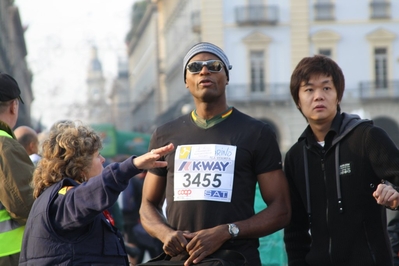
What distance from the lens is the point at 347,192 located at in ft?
15.2

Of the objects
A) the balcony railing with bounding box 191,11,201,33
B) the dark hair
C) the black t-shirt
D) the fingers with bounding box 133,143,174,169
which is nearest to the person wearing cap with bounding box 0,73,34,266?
the black t-shirt

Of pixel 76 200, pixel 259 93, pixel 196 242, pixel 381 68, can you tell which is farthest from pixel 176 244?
pixel 381 68

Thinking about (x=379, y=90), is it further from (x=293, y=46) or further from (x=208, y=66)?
(x=208, y=66)

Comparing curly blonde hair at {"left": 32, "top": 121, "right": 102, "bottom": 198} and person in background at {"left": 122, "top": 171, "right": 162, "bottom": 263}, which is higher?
curly blonde hair at {"left": 32, "top": 121, "right": 102, "bottom": 198}

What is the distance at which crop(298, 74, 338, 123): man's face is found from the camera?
15.8 ft

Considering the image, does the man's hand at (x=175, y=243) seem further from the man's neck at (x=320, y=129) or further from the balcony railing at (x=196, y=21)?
the balcony railing at (x=196, y=21)

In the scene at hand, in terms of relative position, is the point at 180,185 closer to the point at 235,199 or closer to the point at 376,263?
the point at 235,199

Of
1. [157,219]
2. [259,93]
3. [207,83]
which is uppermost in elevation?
[207,83]

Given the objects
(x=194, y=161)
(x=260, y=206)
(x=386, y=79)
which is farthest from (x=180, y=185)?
(x=386, y=79)

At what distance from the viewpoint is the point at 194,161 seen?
15.7ft

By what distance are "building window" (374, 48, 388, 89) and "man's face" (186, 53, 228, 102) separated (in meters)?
49.8

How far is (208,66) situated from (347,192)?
1.02 metres

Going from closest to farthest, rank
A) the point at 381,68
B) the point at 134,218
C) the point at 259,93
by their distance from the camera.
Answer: the point at 134,218
the point at 381,68
the point at 259,93

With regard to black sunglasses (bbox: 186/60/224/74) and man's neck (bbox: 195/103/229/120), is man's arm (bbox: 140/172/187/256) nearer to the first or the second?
man's neck (bbox: 195/103/229/120)
